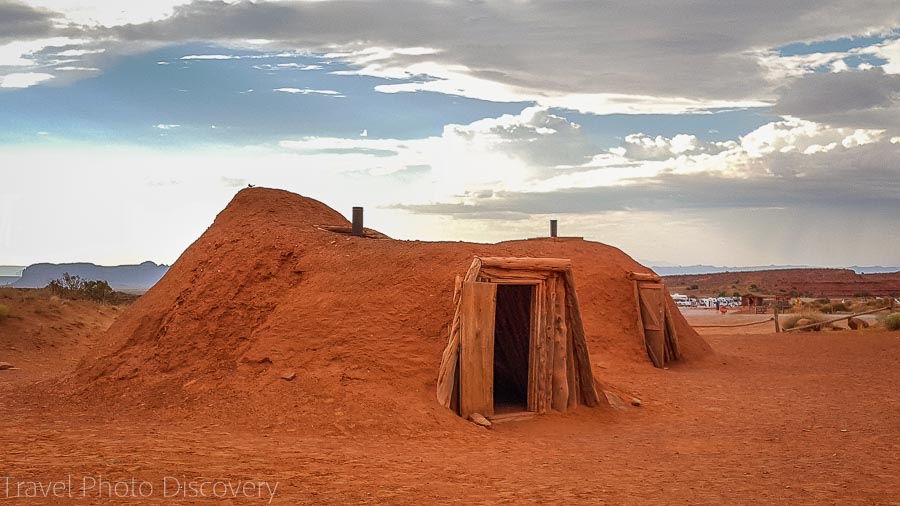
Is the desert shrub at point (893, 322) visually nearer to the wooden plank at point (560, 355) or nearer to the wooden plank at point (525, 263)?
the wooden plank at point (560, 355)

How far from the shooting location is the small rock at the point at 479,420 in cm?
933

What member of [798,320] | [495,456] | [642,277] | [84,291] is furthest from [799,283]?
[495,456]

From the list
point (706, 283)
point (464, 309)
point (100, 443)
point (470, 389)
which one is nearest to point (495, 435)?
point (470, 389)

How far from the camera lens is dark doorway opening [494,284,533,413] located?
38.9ft

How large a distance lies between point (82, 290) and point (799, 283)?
52967mm

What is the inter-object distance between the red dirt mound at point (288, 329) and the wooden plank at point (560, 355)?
1371mm

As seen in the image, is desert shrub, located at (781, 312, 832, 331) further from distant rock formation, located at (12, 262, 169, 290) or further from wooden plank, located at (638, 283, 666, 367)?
distant rock formation, located at (12, 262, 169, 290)

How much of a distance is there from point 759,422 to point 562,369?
2.53 meters

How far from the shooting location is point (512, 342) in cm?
1223

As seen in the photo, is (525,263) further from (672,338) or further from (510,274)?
(672,338)

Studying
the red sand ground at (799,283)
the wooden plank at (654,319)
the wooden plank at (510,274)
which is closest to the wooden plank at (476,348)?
the wooden plank at (510,274)

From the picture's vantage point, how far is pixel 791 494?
21.2 ft

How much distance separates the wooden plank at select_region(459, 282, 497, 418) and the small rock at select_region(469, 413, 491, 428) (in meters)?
0.07

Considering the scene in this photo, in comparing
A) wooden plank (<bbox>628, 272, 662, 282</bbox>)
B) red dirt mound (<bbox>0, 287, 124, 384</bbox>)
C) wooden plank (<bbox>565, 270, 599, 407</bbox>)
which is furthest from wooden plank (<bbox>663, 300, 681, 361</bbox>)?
red dirt mound (<bbox>0, 287, 124, 384</bbox>)
